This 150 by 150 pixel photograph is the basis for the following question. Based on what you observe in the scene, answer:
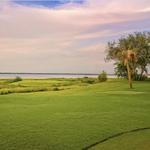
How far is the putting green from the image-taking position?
11400mm

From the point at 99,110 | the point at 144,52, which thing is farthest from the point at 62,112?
the point at 144,52

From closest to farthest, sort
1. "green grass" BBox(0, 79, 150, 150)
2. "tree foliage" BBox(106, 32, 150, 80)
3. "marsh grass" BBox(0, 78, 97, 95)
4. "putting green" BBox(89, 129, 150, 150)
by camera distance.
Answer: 1. "putting green" BBox(89, 129, 150, 150)
2. "green grass" BBox(0, 79, 150, 150)
3. "marsh grass" BBox(0, 78, 97, 95)
4. "tree foliage" BBox(106, 32, 150, 80)

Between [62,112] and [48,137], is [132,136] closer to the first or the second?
[48,137]

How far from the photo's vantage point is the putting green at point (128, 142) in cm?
1140

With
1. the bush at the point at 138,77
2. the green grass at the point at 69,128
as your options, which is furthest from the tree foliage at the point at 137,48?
the green grass at the point at 69,128

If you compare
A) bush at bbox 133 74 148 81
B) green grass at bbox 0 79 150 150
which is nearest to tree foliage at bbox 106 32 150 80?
bush at bbox 133 74 148 81

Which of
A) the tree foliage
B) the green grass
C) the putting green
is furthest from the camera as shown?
the tree foliage

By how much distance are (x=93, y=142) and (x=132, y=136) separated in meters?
1.62

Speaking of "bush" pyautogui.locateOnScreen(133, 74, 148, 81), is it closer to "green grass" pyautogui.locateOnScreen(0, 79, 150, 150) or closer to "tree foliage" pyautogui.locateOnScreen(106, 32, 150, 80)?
"tree foliage" pyautogui.locateOnScreen(106, 32, 150, 80)

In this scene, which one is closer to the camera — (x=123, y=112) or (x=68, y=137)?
(x=68, y=137)

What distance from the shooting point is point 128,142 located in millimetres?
12148

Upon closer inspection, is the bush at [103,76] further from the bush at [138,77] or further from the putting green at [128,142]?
the putting green at [128,142]

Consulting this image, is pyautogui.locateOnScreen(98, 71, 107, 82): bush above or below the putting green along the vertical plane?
above

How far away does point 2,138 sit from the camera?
1252 cm
